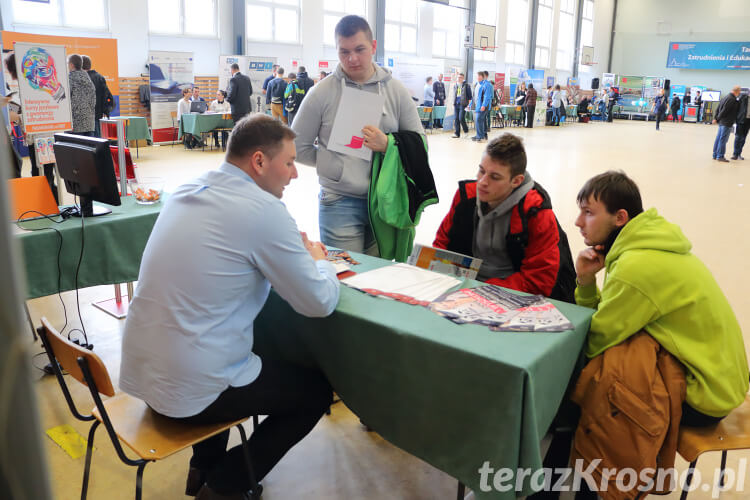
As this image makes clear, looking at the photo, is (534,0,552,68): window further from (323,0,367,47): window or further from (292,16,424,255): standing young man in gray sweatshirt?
(292,16,424,255): standing young man in gray sweatshirt

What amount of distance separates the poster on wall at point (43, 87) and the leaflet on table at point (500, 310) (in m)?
3.12

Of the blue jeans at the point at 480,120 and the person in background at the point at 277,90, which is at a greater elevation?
the person in background at the point at 277,90

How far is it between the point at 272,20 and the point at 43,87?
9.76 meters

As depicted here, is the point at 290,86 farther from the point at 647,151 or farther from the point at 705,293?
the point at 705,293

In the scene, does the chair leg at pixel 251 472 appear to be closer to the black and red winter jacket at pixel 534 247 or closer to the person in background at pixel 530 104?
the black and red winter jacket at pixel 534 247

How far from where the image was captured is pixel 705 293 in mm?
1493

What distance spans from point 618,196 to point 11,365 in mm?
1622

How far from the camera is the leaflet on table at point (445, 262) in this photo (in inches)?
77.4

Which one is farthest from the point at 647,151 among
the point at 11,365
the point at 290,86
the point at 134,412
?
the point at 11,365

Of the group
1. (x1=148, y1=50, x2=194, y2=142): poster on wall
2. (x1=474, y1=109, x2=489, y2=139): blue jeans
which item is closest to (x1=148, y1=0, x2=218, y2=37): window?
(x1=148, y1=50, x2=194, y2=142): poster on wall

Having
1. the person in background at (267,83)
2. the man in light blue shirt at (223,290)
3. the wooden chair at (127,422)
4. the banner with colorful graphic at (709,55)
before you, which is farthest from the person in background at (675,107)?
the wooden chair at (127,422)

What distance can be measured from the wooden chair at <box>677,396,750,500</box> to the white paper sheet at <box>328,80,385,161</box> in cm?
150

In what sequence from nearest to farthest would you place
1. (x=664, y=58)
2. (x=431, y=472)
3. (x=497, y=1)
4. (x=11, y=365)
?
(x=11, y=365)
(x=431, y=472)
(x=497, y=1)
(x=664, y=58)

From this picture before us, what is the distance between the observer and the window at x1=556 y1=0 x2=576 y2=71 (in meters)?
21.9
